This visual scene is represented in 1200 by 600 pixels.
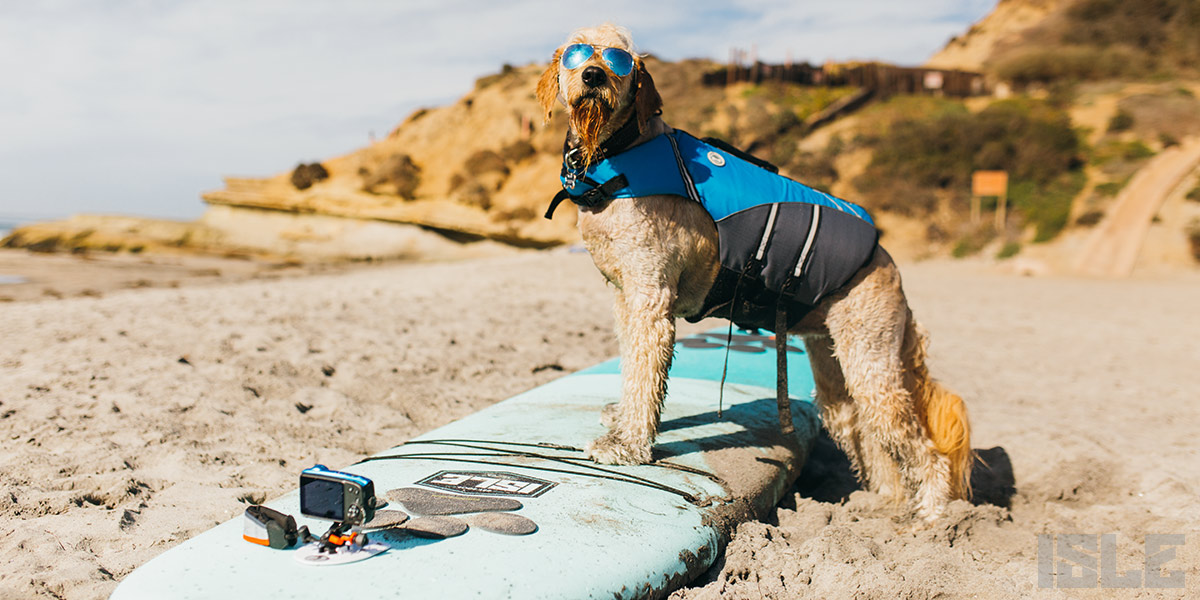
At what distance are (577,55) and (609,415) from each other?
70.2 inches

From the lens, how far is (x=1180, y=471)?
13.4 ft

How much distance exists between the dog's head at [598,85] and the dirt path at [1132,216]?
60.8ft

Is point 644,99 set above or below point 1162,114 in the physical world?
below

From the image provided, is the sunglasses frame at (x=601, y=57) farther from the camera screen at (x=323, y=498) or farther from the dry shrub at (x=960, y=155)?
the dry shrub at (x=960, y=155)

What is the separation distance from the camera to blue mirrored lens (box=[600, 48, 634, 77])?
292 centimetres

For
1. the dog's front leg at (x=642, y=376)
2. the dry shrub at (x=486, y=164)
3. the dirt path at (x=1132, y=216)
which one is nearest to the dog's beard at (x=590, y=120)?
the dog's front leg at (x=642, y=376)

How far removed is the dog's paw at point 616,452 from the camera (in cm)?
314

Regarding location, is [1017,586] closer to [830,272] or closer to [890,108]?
[830,272]

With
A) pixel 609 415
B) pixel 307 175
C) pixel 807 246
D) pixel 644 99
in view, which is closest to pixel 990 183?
pixel 807 246

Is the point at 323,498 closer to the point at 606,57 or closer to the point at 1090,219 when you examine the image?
the point at 606,57

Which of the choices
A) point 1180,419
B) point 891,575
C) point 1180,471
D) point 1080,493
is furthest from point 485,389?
point 1180,419

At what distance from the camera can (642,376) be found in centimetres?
316

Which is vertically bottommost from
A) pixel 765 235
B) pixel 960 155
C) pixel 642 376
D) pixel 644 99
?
pixel 642 376

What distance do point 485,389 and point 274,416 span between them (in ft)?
5.29
